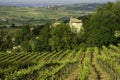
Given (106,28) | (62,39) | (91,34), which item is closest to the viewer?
(106,28)

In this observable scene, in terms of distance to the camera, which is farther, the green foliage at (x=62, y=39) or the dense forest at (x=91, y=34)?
the green foliage at (x=62, y=39)

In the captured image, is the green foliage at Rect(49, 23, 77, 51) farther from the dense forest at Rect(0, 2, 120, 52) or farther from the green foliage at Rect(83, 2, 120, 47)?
the green foliage at Rect(83, 2, 120, 47)

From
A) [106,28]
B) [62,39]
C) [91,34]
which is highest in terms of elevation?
[106,28]

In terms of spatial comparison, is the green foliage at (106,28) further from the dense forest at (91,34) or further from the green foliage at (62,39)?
the green foliage at (62,39)

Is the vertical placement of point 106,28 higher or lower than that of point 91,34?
higher

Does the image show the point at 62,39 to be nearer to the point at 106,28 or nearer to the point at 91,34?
the point at 91,34

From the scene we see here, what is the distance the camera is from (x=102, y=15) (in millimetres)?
94250

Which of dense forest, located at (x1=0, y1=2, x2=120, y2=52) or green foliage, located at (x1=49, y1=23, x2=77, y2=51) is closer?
dense forest, located at (x1=0, y1=2, x2=120, y2=52)

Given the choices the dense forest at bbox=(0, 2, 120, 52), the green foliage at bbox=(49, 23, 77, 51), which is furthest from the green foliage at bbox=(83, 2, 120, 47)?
the green foliage at bbox=(49, 23, 77, 51)

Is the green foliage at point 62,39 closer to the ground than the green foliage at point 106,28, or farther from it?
closer to the ground

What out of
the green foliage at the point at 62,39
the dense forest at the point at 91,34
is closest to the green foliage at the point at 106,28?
the dense forest at the point at 91,34

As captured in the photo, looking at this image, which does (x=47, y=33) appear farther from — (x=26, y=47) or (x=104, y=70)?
(x=104, y=70)

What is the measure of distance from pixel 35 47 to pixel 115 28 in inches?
1428

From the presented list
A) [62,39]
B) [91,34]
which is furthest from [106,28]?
[62,39]
